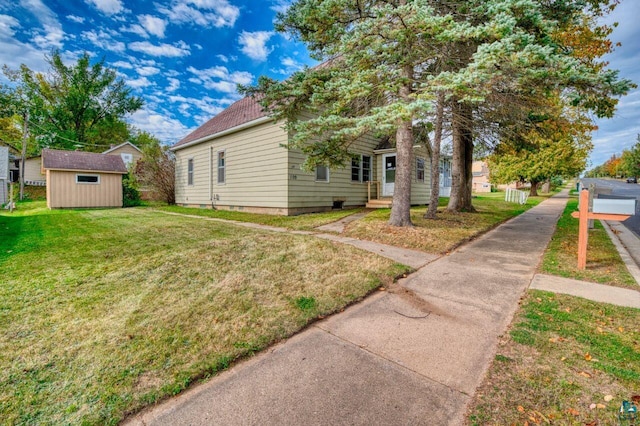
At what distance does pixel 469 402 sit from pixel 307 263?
10.0ft

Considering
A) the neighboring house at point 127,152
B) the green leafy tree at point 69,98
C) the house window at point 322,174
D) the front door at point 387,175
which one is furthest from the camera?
the neighboring house at point 127,152

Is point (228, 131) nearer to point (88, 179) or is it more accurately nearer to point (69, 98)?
point (88, 179)

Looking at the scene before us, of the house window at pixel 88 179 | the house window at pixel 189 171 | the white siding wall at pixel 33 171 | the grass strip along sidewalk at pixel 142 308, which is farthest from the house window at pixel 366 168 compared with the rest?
the white siding wall at pixel 33 171

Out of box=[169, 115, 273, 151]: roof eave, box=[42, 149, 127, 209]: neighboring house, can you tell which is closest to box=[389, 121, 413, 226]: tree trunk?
box=[169, 115, 273, 151]: roof eave

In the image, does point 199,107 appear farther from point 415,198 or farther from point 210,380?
point 210,380

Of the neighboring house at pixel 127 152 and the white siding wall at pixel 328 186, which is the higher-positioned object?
the neighboring house at pixel 127 152

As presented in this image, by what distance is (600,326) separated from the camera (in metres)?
2.86

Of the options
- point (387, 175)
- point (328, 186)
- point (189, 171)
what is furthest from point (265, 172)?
point (189, 171)

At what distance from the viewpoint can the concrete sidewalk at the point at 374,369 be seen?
179cm

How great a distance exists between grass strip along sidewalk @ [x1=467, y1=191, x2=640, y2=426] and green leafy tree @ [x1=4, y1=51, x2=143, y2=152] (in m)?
39.3

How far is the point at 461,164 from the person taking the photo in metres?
11.8

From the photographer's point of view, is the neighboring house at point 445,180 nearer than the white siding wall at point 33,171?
Yes

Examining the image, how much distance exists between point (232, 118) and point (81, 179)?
9.82 meters

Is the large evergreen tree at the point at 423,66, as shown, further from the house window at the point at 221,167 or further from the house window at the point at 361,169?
the house window at the point at 221,167
